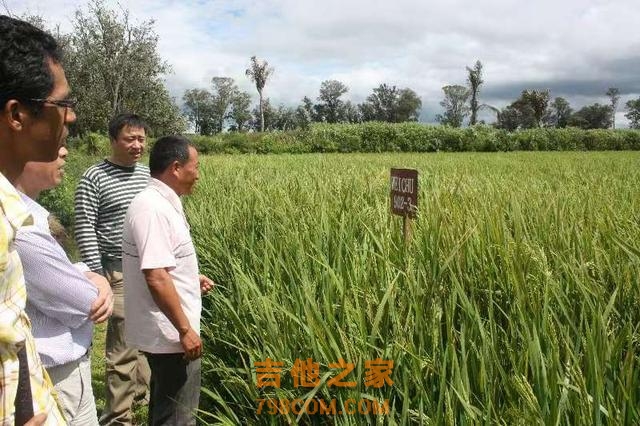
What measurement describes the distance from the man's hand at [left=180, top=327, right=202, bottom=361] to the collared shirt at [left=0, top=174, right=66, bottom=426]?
3.41 feet

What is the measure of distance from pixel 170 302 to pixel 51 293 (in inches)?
29.5

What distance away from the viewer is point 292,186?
544 centimetres

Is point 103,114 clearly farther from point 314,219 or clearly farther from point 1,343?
point 1,343

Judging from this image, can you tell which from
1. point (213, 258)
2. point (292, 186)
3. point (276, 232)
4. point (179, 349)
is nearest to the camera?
point (179, 349)

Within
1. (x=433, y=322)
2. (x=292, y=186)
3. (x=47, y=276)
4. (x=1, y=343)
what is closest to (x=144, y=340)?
(x=47, y=276)

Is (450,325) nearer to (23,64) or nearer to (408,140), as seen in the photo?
(23,64)

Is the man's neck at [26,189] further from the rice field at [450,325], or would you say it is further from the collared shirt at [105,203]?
the collared shirt at [105,203]

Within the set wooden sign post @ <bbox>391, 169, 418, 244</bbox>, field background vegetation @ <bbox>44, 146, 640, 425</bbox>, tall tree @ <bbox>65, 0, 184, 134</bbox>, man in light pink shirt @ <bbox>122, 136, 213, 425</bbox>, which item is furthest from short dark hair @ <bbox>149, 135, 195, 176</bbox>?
tall tree @ <bbox>65, 0, 184, 134</bbox>

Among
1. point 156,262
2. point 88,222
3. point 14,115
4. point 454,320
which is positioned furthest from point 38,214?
point 88,222

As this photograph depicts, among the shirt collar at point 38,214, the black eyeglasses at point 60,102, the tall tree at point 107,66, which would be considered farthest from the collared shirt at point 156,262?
the tall tree at point 107,66

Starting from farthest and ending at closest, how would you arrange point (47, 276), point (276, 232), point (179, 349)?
1. point (276, 232)
2. point (179, 349)
3. point (47, 276)

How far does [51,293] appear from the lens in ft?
4.11

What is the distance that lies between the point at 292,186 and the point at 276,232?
2243mm

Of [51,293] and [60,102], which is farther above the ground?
[60,102]
